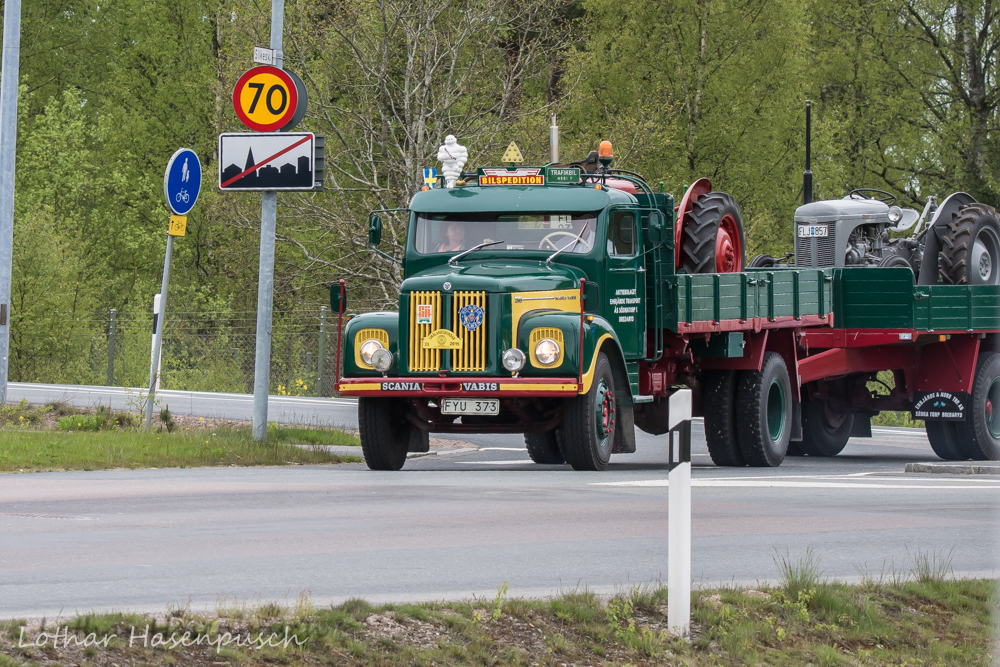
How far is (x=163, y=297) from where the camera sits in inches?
712

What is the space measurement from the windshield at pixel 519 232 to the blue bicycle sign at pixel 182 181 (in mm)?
3216

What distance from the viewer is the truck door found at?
1595 cm

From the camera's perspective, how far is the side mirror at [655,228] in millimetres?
15500

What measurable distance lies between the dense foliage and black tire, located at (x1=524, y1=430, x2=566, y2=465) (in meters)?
8.99

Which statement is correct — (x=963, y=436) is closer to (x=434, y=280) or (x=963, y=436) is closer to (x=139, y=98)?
(x=434, y=280)

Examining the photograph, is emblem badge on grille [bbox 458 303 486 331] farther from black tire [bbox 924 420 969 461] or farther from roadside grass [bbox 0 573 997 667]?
black tire [bbox 924 420 969 461]

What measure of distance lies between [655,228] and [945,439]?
6.94 m

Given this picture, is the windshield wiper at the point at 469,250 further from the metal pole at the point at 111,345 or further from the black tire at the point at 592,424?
the metal pole at the point at 111,345

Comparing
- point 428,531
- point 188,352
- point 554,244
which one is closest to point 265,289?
point 554,244

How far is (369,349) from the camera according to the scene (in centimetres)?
1509

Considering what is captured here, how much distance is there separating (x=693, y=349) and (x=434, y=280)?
392 centimetres

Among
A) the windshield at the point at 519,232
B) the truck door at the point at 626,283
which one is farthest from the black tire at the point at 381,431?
the truck door at the point at 626,283

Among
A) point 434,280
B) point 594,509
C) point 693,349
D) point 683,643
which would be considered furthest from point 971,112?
point 683,643

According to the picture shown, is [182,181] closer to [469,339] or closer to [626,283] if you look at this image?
[469,339]
